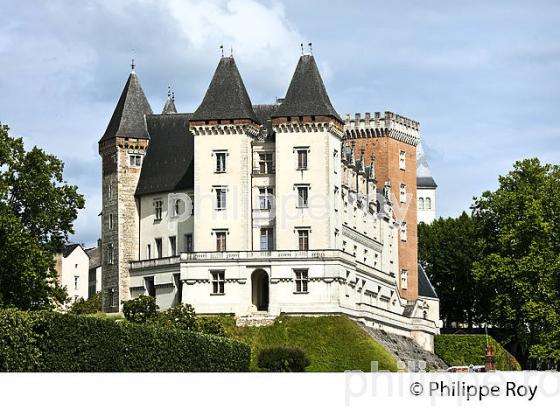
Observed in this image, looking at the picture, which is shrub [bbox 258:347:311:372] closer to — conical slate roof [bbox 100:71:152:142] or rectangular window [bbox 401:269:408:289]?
conical slate roof [bbox 100:71:152:142]

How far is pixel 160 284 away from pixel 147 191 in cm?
766

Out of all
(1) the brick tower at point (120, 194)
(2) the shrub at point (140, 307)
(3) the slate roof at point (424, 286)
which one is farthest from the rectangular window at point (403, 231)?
(2) the shrub at point (140, 307)

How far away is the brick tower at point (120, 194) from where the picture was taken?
10431 centimetres

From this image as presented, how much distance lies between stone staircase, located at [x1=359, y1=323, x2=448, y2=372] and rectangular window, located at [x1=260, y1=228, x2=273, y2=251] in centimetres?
862

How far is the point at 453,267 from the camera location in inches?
5118

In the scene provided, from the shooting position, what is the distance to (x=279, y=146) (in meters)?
98.2

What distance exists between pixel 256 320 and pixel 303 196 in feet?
31.3

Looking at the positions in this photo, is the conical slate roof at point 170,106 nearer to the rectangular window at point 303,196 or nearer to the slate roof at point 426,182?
the rectangular window at point 303,196

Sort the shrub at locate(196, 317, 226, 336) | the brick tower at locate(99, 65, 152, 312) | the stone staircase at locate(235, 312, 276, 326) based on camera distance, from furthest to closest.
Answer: the brick tower at locate(99, 65, 152, 312) → the stone staircase at locate(235, 312, 276, 326) → the shrub at locate(196, 317, 226, 336)

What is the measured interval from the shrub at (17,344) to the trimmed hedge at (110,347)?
6 cm

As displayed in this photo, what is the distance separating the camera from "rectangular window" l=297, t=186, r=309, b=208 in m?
97.4

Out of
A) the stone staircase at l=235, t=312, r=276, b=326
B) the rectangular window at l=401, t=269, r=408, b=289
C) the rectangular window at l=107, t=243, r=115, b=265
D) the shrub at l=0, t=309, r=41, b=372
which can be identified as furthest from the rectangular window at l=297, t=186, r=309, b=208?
the shrub at l=0, t=309, r=41, b=372
